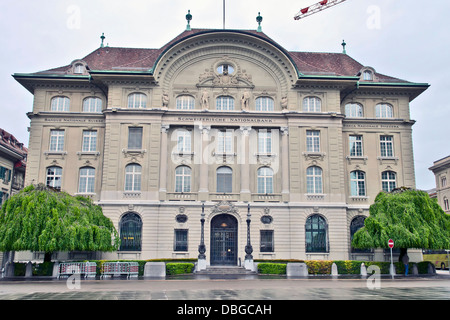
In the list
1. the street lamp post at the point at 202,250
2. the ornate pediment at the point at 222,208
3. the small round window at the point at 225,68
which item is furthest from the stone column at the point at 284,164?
the street lamp post at the point at 202,250

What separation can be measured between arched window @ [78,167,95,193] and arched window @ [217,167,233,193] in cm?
1113

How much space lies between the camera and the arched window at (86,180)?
123 ft

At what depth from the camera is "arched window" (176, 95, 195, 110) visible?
1527 inches

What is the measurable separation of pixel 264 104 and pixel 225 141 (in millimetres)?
5058

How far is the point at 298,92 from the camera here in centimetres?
3912

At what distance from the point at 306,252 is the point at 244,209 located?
6.39 m

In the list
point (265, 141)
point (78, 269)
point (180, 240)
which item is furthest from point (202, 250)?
point (265, 141)

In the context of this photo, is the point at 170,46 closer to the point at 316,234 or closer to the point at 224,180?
the point at 224,180

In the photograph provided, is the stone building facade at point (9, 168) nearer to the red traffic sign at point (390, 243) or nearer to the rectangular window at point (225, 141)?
the rectangular window at point (225, 141)

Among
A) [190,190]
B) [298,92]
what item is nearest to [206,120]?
[190,190]

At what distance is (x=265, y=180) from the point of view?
37.9 m

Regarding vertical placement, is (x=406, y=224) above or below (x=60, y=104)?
below

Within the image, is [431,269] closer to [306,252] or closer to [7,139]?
[306,252]

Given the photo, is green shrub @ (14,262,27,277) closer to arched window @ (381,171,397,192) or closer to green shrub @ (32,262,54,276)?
green shrub @ (32,262,54,276)
